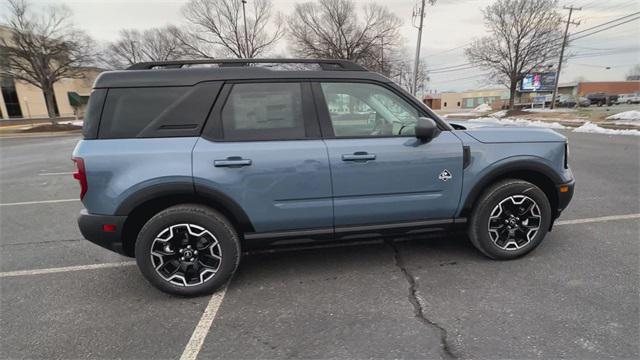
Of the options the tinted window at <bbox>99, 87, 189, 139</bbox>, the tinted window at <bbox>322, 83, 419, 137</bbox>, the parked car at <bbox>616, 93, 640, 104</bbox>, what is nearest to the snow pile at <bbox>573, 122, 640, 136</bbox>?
the tinted window at <bbox>322, 83, 419, 137</bbox>

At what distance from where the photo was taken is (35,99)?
45.2 meters

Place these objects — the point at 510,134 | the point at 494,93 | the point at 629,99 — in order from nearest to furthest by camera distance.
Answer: the point at 510,134 < the point at 629,99 < the point at 494,93

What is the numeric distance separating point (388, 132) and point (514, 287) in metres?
1.68

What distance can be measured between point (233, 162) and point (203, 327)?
1.26 meters

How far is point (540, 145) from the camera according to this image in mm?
3293

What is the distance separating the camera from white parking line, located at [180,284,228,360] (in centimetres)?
231

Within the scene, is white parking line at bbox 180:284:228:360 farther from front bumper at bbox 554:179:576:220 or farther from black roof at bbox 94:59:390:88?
front bumper at bbox 554:179:576:220

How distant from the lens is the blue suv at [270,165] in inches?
108

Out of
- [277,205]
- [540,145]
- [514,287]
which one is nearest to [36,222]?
[277,205]

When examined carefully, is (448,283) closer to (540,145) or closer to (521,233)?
(521,233)

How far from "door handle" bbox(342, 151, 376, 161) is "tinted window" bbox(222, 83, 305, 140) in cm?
41

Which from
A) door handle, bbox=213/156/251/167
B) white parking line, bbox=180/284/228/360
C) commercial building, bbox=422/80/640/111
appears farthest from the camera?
commercial building, bbox=422/80/640/111

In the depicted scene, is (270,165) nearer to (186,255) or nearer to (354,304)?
(186,255)

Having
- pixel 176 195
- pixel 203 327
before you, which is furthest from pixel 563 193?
pixel 176 195
